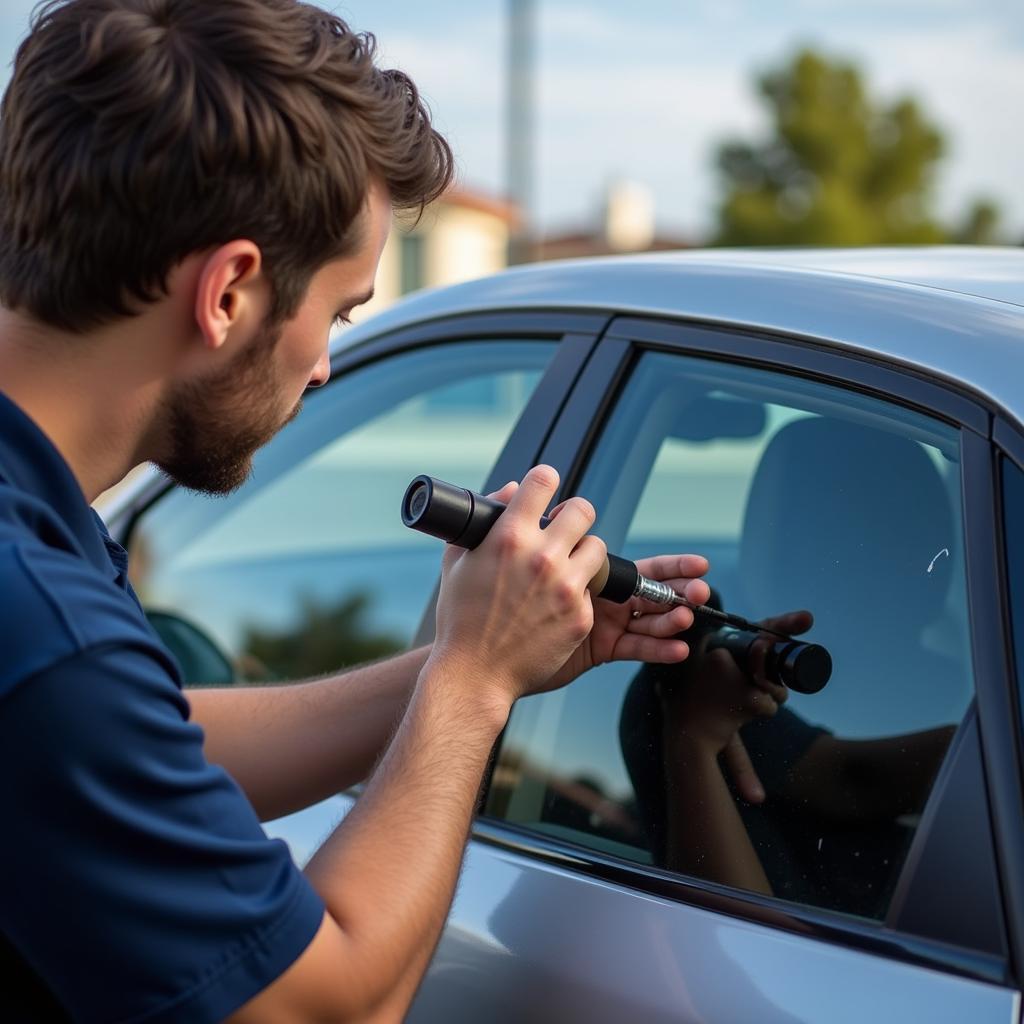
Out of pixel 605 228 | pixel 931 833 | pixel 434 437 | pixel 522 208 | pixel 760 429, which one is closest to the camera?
pixel 931 833

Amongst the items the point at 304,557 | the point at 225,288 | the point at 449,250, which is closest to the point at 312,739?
the point at 225,288

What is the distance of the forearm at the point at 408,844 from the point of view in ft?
4.04

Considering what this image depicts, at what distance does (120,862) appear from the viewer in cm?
109

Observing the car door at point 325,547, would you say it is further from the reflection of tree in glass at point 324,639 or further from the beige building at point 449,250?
the beige building at point 449,250

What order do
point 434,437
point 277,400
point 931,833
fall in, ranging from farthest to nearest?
point 434,437 < point 277,400 < point 931,833

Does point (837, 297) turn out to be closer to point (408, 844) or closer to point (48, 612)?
point (408, 844)

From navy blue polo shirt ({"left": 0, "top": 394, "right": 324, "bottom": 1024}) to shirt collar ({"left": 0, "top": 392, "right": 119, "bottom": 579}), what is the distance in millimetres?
105

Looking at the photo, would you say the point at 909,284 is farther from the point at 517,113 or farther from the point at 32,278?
the point at 517,113

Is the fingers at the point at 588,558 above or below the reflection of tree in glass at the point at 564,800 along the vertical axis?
above

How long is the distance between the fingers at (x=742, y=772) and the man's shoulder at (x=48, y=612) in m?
0.65

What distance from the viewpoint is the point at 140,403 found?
138cm

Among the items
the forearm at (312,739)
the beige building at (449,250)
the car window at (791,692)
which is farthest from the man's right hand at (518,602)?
the beige building at (449,250)

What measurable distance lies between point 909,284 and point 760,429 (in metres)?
0.29

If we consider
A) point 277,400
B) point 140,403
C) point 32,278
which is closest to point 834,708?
point 277,400
